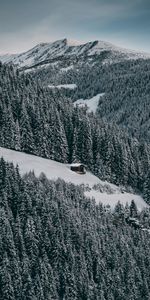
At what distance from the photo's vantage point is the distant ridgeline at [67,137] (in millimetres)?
151500

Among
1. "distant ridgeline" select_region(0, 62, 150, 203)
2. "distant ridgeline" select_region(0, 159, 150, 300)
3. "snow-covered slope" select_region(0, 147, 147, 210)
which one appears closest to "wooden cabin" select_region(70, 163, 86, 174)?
"snow-covered slope" select_region(0, 147, 147, 210)

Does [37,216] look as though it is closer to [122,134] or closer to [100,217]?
[100,217]

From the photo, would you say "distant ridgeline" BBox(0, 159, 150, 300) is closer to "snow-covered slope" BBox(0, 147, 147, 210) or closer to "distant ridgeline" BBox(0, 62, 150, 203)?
"snow-covered slope" BBox(0, 147, 147, 210)

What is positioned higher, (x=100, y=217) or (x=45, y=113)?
(x=45, y=113)

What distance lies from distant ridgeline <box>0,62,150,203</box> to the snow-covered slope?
3949mm

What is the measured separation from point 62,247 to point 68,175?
114ft

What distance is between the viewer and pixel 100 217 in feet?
408

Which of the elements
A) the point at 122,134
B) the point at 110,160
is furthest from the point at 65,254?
the point at 122,134

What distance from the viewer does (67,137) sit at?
532 feet

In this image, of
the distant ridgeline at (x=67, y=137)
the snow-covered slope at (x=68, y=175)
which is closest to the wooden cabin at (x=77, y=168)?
the snow-covered slope at (x=68, y=175)

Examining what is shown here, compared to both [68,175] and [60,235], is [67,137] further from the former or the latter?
[60,235]

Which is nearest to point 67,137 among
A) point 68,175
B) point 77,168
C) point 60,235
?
point 77,168

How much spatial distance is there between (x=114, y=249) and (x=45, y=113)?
57920 mm

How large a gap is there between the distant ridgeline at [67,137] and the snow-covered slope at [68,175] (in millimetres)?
3949
